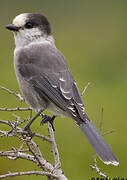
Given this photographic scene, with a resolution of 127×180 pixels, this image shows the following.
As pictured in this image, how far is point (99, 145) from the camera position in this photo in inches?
178

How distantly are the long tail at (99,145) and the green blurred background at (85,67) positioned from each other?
2.65m

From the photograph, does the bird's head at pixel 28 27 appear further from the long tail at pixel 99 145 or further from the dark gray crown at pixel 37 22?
the long tail at pixel 99 145

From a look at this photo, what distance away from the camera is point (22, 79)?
4992 mm

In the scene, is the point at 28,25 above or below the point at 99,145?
above

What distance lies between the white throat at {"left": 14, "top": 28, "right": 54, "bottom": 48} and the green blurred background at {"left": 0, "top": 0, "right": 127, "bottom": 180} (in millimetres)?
2418

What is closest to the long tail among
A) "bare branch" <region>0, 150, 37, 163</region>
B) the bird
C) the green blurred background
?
the bird

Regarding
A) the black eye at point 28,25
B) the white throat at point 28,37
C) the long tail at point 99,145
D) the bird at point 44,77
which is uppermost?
the black eye at point 28,25

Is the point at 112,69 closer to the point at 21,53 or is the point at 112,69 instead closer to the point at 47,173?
the point at 21,53

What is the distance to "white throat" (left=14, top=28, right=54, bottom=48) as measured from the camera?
509cm

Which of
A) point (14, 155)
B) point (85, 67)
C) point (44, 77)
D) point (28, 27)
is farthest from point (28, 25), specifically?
point (85, 67)

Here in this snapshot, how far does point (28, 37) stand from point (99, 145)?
1.03 meters

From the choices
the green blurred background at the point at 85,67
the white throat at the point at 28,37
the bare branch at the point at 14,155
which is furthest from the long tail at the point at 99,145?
the green blurred background at the point at 85,67

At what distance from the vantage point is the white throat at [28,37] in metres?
5.09

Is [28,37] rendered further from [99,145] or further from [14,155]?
[14,155]
